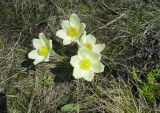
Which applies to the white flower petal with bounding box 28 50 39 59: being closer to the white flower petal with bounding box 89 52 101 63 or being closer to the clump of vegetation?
the clump of vegetation

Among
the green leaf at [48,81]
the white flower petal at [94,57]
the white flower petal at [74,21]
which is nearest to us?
the white flower petal at [94,57]

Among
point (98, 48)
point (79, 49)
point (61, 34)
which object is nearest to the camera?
point (79, 49)

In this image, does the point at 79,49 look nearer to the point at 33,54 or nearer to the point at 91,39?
the point at 91,39

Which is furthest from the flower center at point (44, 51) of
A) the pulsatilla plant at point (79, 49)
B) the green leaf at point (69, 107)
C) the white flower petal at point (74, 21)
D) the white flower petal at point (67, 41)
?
the green leaf at point (69, 107)

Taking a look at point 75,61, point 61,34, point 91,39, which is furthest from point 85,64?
point 61,34

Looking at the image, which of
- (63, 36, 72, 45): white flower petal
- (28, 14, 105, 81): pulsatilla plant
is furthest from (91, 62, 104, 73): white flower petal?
(63, 36, 72, 45): white flower petal

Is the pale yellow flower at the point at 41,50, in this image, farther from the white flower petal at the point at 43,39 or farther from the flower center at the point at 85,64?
the flower center at the point at 85,64

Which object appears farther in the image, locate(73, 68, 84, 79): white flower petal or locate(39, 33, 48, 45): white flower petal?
locate(39, 33, 48, 45): white flower petal
